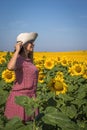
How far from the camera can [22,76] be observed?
Answer: 4277 mm

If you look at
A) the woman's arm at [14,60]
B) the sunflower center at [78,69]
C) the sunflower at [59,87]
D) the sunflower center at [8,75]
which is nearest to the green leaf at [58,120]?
the woman's arm at [14,60]

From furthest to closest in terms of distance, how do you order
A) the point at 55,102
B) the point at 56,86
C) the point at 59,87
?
the point at 59,87 < the point at 56,86 < the point at 55,102

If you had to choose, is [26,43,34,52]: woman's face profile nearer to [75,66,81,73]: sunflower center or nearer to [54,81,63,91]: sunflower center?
[54,81,63,91]: sunflower center

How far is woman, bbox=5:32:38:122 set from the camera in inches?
166

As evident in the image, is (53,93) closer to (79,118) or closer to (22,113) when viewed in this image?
(22,113)

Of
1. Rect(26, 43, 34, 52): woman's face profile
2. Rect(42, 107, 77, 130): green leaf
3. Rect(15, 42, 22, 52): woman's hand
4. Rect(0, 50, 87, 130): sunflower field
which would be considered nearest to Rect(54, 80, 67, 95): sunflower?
Rect(0, 50, 87, 130): sunflower field

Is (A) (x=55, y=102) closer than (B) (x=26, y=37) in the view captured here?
Yes

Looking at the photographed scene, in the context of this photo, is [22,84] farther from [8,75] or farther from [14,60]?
[8,75]

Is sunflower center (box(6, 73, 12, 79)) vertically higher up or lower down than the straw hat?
lower down

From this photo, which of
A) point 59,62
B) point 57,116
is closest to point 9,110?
point 57,116

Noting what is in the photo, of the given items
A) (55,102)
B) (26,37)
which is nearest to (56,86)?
(26,37)

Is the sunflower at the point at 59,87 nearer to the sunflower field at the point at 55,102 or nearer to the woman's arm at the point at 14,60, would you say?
the sunflower field at the point at 55,102

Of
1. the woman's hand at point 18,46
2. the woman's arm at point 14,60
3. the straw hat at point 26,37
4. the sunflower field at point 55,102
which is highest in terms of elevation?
the straw hat at point 26,37

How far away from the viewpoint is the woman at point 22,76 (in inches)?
166
